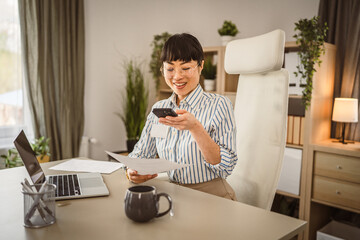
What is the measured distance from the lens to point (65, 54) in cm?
321

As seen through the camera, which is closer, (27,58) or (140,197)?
(140,197)

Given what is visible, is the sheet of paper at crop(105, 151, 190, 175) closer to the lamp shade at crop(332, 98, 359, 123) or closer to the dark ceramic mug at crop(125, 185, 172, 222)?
the dark ceramic mug at crop(125, 185, 172, 222)

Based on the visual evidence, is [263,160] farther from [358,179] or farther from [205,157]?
[358,179]

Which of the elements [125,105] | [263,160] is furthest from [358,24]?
[125,105]

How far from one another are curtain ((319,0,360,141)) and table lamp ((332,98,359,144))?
218mm

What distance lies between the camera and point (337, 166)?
240cm

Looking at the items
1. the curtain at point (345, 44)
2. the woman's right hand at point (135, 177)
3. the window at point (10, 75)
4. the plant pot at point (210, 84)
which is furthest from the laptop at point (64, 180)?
the curtain at point (345, 44)

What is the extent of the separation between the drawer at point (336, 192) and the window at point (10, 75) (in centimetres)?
257

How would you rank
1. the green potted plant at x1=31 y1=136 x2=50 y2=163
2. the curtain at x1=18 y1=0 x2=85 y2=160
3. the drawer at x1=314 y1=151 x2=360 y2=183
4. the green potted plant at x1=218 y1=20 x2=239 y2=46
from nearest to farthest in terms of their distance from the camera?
1. the drawer at x1=314 y1=151 x2=360 y2=183
2. the green potted plant at x1=31 y1=136 x2=50 y2=163
3. the curtain at x1=18 y1=0 x2=85 y2=160
4. the green potted plant at x1=218 y1=20 x2=239 y2=46

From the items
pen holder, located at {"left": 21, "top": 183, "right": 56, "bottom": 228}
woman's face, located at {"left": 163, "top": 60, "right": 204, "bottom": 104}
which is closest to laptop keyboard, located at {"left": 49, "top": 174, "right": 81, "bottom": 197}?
pen holder, located at {"left": 21, "top": 183, "right": 56, "bottom": 228}

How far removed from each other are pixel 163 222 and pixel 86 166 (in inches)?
30.1

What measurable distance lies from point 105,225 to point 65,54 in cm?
264

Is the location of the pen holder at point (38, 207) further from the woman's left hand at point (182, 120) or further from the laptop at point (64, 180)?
the woman's left hand at point (182, 120)

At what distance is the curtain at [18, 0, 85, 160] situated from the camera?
2.96 metres
